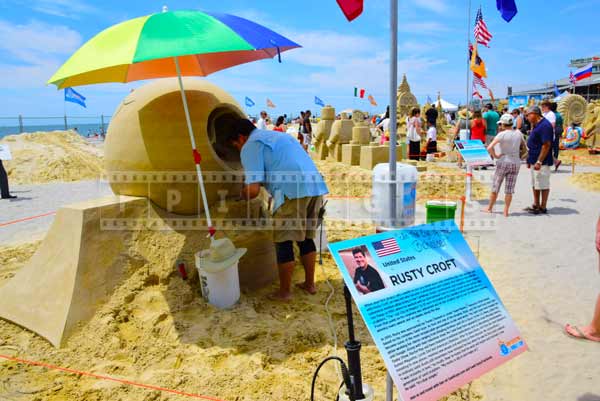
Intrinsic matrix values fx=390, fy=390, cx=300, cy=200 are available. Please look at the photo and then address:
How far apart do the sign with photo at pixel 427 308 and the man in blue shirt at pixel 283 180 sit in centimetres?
162

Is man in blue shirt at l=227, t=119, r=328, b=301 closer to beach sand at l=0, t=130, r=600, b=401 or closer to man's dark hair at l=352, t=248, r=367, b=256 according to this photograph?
beach sand at l=0, t=130, r=600, b=401

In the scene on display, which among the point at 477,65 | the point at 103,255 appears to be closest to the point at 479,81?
the point at 477,65

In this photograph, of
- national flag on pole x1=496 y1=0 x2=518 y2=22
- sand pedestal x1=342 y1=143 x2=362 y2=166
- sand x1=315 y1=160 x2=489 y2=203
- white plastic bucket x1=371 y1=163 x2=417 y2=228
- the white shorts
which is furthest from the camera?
sand pedestal x1=342 y1=143 x2=362 y2=166

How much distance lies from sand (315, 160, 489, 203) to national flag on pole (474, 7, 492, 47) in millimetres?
3911

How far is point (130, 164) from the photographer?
3938 mm

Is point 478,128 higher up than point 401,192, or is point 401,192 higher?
point 478,128

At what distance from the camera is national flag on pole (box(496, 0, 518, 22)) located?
3246mm

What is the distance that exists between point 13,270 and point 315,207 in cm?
394

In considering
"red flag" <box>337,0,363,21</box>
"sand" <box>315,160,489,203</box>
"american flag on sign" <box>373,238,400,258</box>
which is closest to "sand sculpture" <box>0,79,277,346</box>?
"red flag" <box>337,0,363,21</box>

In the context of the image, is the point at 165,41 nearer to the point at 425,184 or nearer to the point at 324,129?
the point at 425,184

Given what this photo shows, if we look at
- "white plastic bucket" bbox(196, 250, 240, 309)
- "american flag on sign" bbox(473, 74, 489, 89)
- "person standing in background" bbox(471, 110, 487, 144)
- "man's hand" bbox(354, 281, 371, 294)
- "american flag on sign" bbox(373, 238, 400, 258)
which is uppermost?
"american flag on sign" bbox(473, 74, 489, 89)

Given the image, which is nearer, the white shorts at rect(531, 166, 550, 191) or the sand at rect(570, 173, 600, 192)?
the white shorts at rect(531, 166, 550, 191)

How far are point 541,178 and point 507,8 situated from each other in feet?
13.8

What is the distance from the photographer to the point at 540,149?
6457mm
